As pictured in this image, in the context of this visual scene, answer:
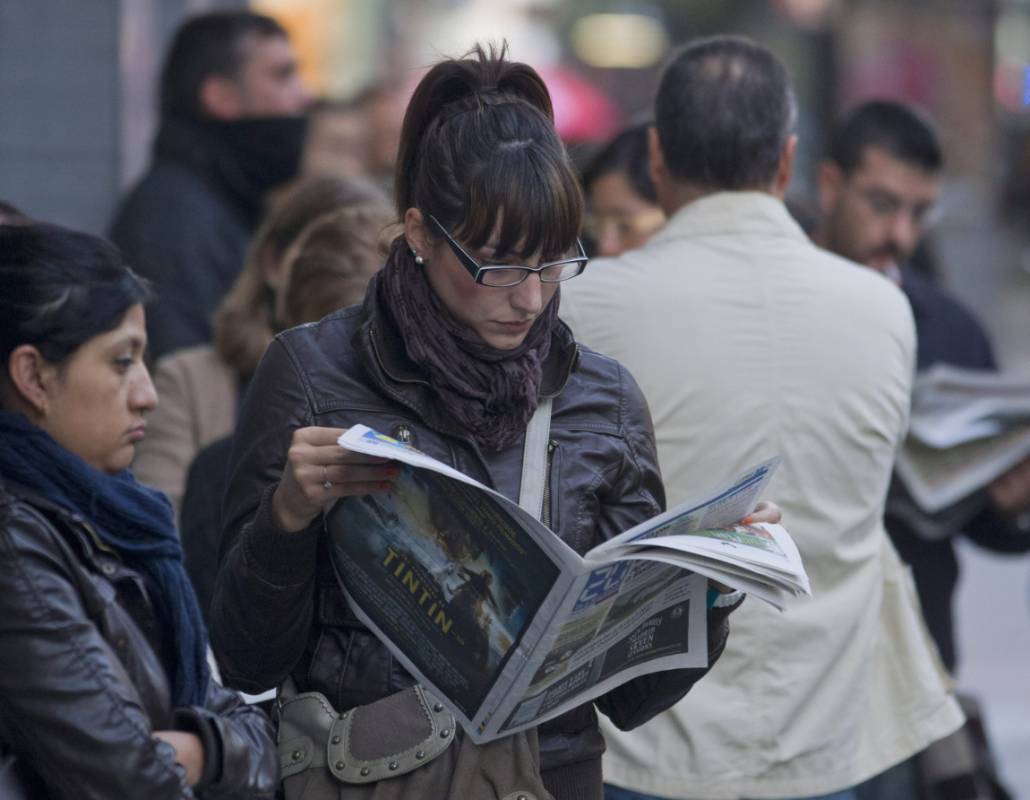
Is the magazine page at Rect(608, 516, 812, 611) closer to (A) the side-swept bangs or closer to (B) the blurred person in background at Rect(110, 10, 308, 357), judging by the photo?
(A) the side-swept bangs

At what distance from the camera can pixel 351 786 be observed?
8.16 ft

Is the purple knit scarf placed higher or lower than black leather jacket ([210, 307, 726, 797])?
higher

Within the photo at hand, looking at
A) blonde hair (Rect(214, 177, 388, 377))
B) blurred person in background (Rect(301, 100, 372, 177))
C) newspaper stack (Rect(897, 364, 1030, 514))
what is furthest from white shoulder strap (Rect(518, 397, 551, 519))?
blurred person in background (Rect(301, 100, 372, 177))

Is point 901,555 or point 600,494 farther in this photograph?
point 901,555

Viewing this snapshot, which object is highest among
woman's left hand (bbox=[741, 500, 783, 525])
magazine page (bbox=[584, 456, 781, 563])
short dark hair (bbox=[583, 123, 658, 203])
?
short dark hair (bbox=[583, 123, 658, 203])

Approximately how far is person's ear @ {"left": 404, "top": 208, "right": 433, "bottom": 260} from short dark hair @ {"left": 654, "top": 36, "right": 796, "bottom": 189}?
105cm

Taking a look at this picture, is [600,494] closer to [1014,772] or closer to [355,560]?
[355,560]

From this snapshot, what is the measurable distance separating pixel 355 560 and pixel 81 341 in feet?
2.04

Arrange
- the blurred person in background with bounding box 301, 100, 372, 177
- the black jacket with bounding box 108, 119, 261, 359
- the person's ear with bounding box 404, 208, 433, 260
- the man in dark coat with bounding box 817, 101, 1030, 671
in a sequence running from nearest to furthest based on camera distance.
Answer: the person's ear with bounding box 404, 208, 433, 260 → the man in dark coat with bounding box 817, 101, 1030, 671 → the black jacket with bounding box 108, 119, 261, 359 → the blurred person in background with bounding box 301, 100, 372, 177

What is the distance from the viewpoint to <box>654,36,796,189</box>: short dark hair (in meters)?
3.44

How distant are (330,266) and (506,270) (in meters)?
1.30

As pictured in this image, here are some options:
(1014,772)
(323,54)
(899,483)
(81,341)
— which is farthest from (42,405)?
(323,54)

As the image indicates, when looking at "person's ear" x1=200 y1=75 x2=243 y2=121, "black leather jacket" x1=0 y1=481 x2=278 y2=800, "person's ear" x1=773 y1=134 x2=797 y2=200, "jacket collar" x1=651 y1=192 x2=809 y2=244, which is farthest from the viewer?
"person's ear" x1=200 y1=75 x2=243 y2=121

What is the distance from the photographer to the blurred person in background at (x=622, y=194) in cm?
477
